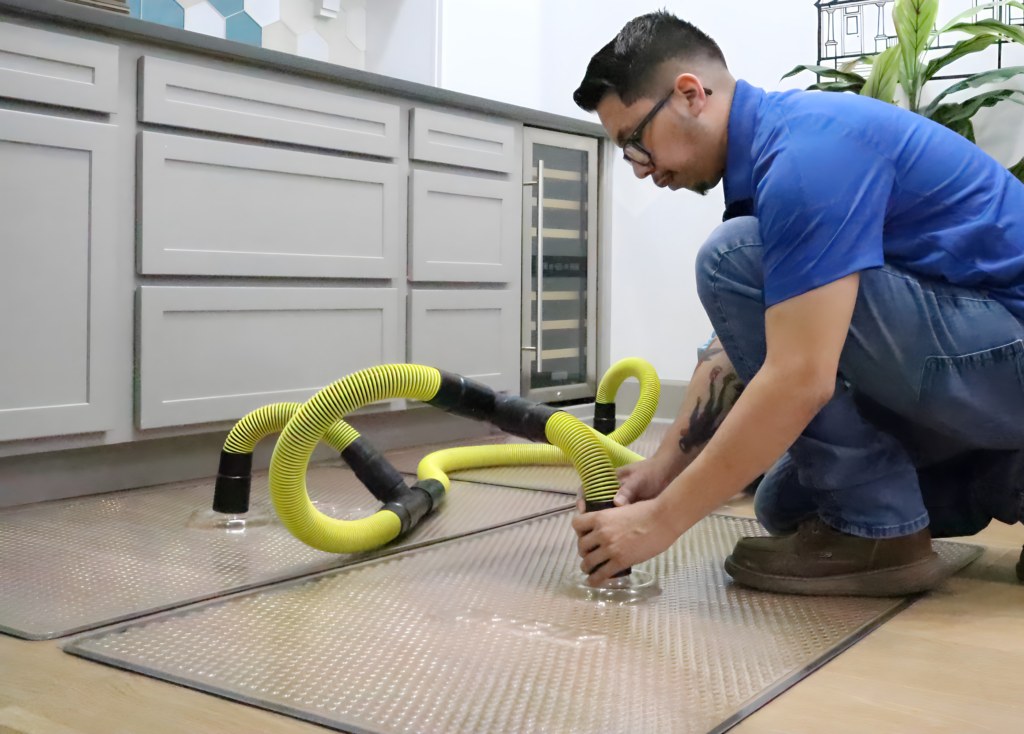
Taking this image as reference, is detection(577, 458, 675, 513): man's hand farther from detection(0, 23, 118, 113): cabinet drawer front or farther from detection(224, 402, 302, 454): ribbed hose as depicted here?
detection(0, 23, 118, 113): cabinet drawer front

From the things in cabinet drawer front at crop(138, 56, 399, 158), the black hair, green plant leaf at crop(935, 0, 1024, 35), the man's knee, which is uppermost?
green plant leaf at crop(935, 0, 1024, 35)

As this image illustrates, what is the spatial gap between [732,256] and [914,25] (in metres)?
1.66

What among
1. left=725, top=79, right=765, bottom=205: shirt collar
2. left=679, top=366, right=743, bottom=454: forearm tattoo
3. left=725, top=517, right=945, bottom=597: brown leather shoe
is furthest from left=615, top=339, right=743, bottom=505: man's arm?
left=725, top=79, right=765, bottom=205: shirt collar

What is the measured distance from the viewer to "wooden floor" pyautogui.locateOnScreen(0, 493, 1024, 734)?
0.88m

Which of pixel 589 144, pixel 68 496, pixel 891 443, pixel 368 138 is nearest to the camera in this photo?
pixel 891 443

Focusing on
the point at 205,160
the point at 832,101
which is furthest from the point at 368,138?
the point at 832,101

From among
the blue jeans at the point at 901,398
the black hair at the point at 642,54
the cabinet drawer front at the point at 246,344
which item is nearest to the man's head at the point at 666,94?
the black hair at the point at 642,54

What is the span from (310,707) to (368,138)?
1778 millimetres

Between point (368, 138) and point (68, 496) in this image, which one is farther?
point (368, 138)

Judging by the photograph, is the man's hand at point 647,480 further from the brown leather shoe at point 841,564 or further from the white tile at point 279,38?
the white tile at point 279,38

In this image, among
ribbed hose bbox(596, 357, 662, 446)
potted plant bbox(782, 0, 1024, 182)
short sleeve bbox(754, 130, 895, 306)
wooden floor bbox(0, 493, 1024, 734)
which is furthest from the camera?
potted plant bbox(782, 0, 1024, 182)

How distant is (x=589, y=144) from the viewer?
3.36m

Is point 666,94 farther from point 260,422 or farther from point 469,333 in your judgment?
point 469,333

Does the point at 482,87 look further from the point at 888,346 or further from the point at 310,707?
the point at 310,707
